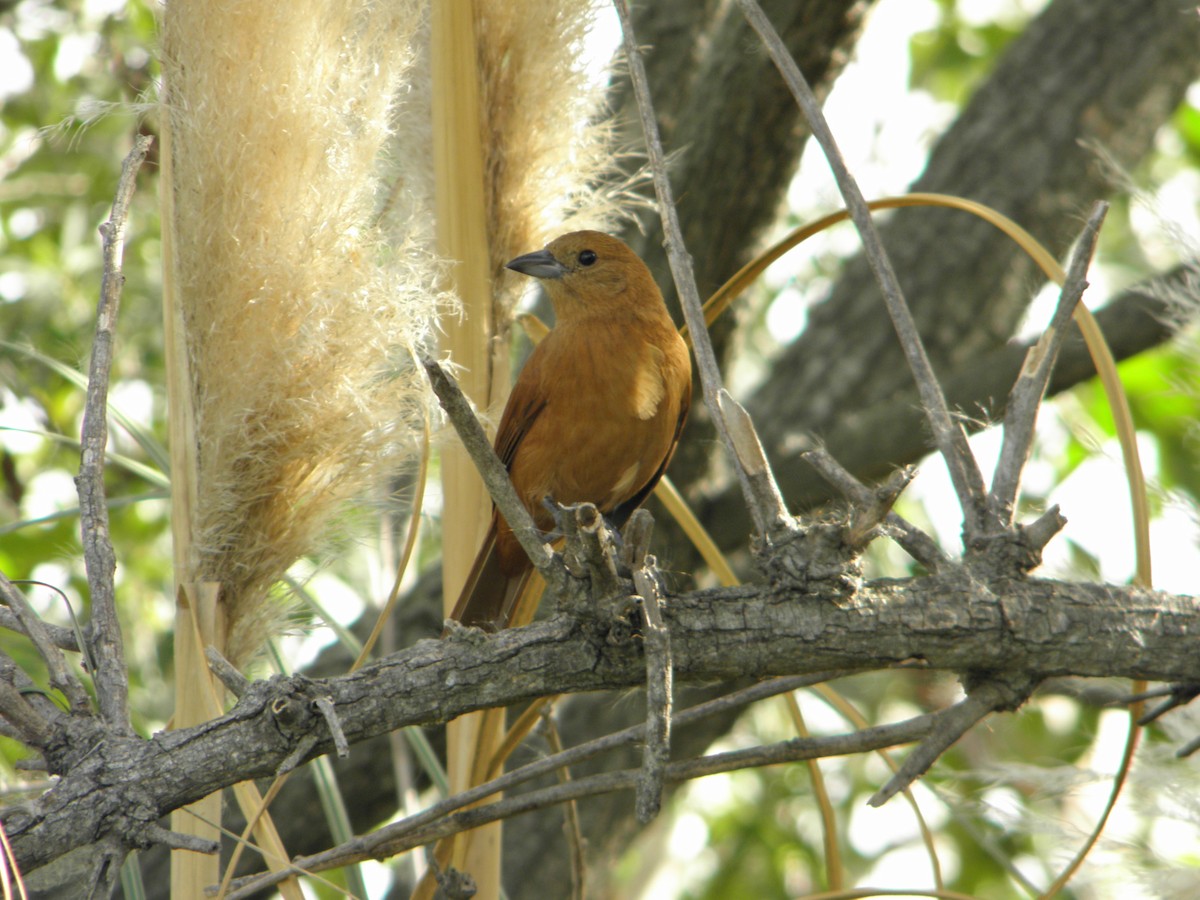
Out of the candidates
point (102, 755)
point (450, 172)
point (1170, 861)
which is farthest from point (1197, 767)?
point (102, 755)

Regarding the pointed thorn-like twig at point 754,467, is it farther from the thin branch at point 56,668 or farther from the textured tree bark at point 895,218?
the textured tree bark at point 895,218

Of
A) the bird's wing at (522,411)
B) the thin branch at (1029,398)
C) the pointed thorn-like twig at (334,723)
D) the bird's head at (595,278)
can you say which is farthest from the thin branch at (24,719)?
the bird's head at (595,278)

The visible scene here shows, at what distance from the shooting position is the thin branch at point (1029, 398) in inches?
69.6

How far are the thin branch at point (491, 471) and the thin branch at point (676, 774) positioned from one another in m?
0.30

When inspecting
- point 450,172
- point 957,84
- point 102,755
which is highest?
point 957,84

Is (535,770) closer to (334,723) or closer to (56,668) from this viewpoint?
(334,723)

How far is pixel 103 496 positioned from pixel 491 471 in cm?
62

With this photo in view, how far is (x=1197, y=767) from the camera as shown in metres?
2.68

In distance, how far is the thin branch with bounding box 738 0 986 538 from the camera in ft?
5.72

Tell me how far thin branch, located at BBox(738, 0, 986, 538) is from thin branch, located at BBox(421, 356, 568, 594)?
0.60 meters

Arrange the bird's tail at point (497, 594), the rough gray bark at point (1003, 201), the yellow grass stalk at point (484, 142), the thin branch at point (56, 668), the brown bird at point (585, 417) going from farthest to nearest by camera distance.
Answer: the rough gray bark at point (1003, 201) → the brown bird at point (585, 417) → the bird's tail at point (497, 594) → the yellow grass stalk at point (484, 142) → the thin branch at point (56, 668)

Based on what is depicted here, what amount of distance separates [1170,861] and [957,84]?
214 inches

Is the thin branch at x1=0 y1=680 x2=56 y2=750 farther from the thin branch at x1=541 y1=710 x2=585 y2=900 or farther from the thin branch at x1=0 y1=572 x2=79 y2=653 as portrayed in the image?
the thin branch at x1=541 y1=710 x2=585 y2=900

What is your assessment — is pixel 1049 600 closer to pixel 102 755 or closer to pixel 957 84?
pixel 102 755
